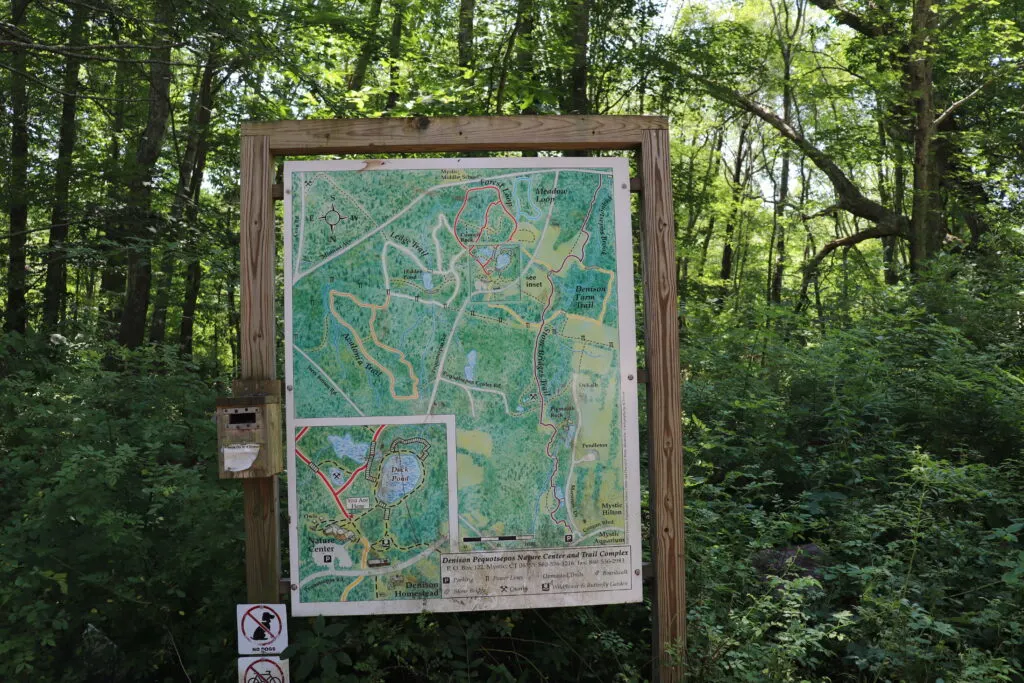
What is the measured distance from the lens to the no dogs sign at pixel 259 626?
3.20 m

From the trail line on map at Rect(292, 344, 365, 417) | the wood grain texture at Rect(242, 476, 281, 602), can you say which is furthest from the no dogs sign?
the trail line on map at Rect(292, 344, 365, 417)

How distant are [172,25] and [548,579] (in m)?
6.57

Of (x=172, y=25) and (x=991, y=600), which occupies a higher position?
(x=172, y=25)

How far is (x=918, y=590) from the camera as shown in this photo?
379cm

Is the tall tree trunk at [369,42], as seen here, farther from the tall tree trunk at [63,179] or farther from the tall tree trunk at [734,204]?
the tall tree trunk at [734,204]

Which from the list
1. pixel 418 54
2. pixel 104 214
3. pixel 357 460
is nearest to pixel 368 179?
pixel 357 460

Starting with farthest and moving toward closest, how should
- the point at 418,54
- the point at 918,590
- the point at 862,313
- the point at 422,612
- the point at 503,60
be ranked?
the point at 862,313
the point at 418,54
the point at 503,60
the point at 918,590
the point at 422,612

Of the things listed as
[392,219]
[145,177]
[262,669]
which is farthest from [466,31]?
[262,669]

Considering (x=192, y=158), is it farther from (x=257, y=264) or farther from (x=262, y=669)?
(x=262, y=669)

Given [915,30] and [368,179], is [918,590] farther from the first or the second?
[915,30]

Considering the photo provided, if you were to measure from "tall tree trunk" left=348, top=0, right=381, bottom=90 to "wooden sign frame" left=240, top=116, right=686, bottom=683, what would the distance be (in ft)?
25.3

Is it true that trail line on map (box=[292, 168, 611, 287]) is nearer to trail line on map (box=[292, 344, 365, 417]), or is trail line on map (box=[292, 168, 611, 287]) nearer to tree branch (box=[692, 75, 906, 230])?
trail line on map (box=[292, 344, 365, 417])

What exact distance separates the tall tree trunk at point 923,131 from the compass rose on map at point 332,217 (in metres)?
9.05

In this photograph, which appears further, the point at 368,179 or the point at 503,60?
the point at 503,60
